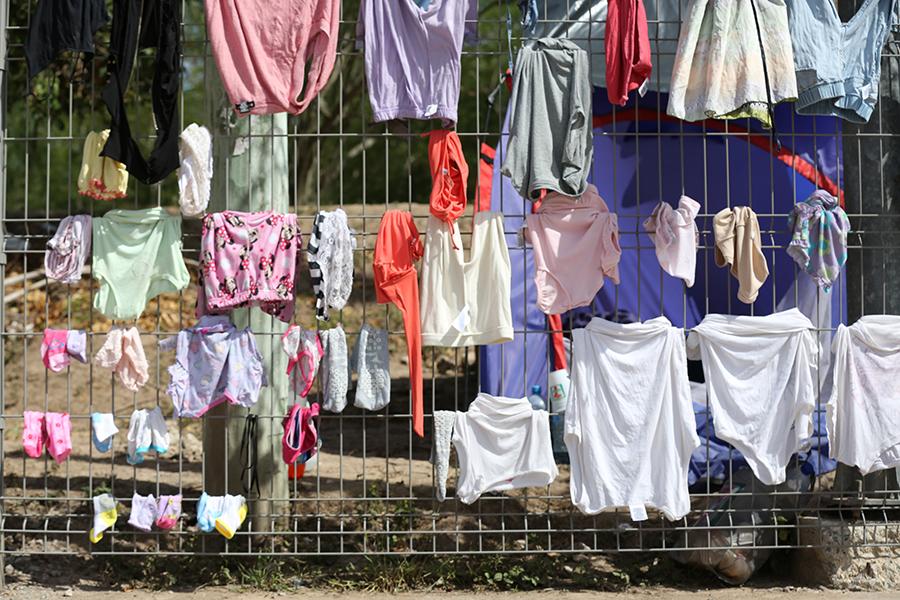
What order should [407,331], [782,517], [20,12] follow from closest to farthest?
1. [407,331]
2. [782,517]
3. [20,12]

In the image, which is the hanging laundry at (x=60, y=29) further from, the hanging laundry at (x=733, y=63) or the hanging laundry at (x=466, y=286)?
the hanging laundry at (x=733, y=63)

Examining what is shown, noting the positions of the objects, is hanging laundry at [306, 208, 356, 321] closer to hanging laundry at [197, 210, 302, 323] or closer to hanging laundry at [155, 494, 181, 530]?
hanging laundry at [197, 210, 302, 323]

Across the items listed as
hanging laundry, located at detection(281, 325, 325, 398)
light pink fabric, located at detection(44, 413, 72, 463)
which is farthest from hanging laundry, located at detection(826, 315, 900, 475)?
light pink fabric, located at detection(44, 413, 72, 463)

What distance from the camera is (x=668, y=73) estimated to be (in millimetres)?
6910

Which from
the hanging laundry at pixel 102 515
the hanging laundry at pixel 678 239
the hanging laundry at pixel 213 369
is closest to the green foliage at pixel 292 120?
the hanging laundry at pixel 213 369

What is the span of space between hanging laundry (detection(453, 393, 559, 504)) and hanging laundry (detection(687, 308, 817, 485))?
906 millimetres

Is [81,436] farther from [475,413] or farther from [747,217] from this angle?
[747,217]

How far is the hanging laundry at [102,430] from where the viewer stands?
17.8 feet

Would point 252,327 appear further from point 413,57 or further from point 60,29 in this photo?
point 60,29

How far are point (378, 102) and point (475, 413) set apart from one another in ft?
5.42

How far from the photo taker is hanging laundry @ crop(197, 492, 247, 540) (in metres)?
5.39

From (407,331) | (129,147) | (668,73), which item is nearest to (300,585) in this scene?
(407,331)

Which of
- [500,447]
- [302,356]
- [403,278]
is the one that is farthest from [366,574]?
[403,278]

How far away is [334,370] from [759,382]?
2.16 metres
